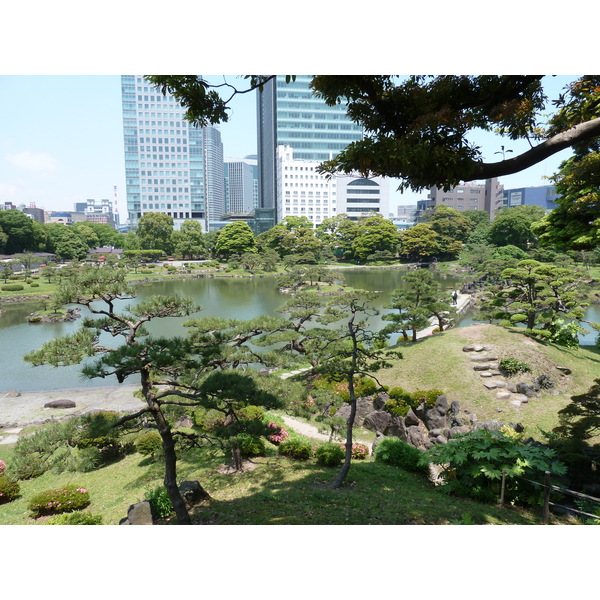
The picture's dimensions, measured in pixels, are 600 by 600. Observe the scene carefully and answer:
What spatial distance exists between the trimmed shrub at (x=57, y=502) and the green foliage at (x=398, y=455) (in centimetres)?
413

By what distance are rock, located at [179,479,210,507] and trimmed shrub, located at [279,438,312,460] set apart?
188 centimetres

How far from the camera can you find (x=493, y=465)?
163 inches

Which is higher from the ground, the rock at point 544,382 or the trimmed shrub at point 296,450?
the rock at point 544,382

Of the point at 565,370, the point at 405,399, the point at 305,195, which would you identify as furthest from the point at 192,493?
the point at 305,195

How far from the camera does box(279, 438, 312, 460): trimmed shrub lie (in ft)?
19.5

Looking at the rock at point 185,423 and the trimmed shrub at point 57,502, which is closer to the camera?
the trimmed shrub at point 57,502

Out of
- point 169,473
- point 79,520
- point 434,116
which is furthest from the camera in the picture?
point 79,520

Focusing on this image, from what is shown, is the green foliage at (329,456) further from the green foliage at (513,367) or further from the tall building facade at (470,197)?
the tall building facade at (470,197)

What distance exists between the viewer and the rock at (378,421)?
7422 mm

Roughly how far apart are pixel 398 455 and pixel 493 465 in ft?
5.71

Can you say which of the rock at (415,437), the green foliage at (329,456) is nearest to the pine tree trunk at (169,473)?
the green foliage at (329,456)

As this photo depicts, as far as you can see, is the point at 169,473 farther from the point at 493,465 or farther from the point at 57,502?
the point at 493,465

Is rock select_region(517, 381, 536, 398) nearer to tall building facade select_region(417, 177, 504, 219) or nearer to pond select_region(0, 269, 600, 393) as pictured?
pond select_region(0, 269, 600, 393)

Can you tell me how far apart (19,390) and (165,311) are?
932 cm
